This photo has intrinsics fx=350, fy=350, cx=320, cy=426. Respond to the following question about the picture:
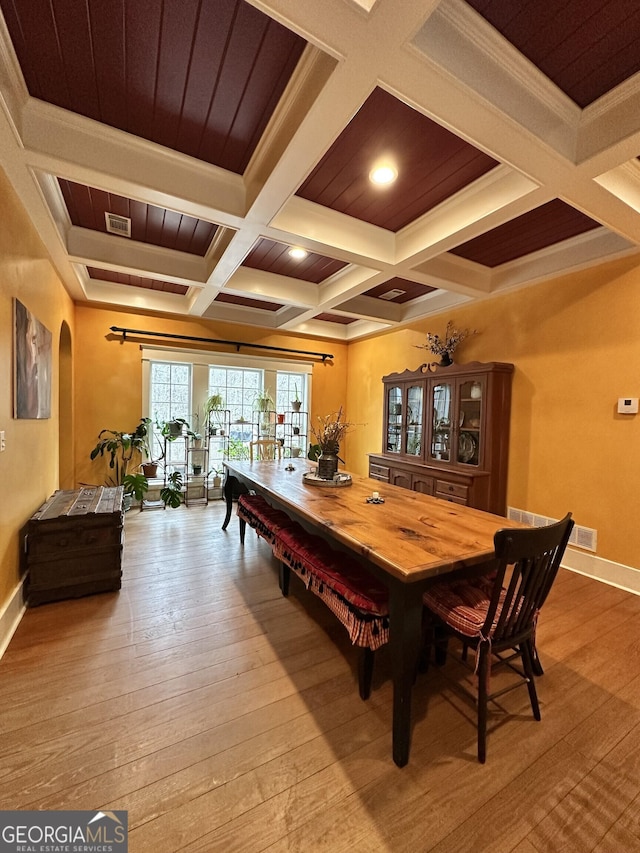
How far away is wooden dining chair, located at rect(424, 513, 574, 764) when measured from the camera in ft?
4.33

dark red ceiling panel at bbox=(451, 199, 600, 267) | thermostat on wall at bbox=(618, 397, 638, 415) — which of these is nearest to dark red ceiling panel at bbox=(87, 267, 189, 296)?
dark red ceiling panel at bbox=(451, 199, 600, 267)

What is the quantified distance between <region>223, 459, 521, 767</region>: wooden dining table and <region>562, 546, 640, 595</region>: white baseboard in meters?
1.78

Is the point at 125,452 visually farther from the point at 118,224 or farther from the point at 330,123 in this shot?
the point at 330,123

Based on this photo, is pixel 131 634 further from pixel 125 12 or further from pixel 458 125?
pixel 458 125

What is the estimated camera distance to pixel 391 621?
4.58 feet

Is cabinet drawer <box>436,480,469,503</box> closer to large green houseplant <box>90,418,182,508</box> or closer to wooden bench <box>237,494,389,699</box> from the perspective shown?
wooden bench <box>237,494,389,699</box>

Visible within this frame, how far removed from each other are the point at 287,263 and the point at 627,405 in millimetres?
3389

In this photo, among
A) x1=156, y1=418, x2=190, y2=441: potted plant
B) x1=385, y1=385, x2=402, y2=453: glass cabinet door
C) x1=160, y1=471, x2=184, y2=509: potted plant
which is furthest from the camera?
x1=385, y1=385, x2=402, y2=453: glass cabinet door

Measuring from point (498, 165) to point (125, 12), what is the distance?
2.01m

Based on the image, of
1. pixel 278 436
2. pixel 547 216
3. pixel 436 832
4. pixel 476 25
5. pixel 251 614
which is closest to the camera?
pixel 436 832

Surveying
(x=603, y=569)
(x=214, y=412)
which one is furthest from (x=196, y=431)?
(x=603, y=569)

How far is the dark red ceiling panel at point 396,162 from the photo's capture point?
1836mm

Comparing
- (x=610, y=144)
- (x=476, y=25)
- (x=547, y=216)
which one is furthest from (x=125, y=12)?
(x=547, y=216)

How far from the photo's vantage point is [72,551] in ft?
8.00
